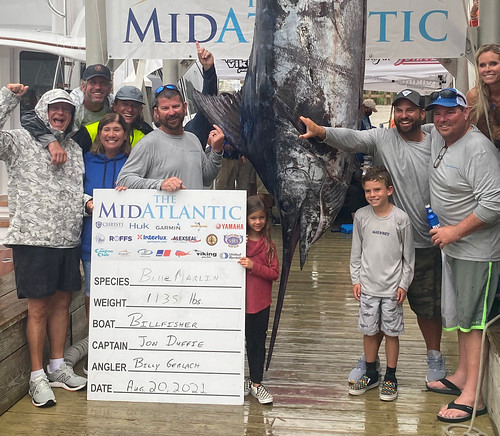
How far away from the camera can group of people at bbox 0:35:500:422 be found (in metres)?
2.59

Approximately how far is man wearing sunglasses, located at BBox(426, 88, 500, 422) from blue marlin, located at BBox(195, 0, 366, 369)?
1.38 ft

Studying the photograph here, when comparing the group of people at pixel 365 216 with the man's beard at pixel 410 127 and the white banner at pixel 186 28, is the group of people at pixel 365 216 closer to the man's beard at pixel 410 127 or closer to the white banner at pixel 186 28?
the man's beard at pixel 410 127

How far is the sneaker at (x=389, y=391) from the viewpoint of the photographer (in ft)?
9.12

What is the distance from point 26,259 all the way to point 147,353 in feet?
2.14

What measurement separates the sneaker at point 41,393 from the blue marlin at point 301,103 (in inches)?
40.0

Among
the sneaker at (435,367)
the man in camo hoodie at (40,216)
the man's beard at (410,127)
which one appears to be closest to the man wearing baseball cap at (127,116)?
the man in camo hoodie at (40,216)

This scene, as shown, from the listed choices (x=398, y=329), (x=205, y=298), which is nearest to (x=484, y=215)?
(x=398, y=329)

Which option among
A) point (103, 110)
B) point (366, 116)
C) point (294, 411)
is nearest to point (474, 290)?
point (294, 411)

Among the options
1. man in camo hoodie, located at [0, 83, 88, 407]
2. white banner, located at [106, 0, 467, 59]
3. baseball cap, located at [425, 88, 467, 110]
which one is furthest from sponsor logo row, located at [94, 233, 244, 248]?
white banner, located at [106, 0, 467, 59]

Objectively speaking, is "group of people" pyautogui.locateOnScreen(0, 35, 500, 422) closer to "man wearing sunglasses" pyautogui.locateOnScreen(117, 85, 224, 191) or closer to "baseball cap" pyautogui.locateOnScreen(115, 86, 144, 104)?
"man wearing sunglasses" pyautogui.locateOnScreen(117, 85, 224, 191)

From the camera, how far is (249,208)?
2.82 metres

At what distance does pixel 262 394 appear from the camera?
274 centimetres

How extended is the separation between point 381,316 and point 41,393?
58.8 inches

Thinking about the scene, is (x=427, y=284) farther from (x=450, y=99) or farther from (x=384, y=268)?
(x=450, y=99)
